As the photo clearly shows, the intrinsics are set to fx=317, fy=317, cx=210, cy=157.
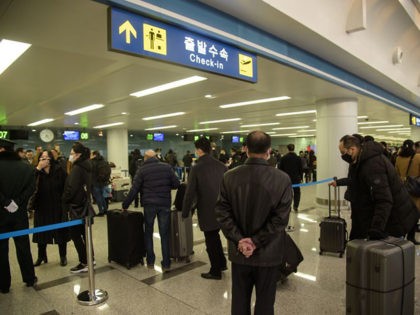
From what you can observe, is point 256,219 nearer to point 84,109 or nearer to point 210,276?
point 210,276

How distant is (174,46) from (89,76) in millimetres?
3341

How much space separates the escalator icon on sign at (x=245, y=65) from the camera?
4.06 m

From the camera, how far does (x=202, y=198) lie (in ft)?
12.9

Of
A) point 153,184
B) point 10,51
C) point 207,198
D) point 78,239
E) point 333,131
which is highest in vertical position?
point 10,51

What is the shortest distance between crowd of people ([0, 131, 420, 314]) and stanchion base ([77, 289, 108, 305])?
846 millimetres

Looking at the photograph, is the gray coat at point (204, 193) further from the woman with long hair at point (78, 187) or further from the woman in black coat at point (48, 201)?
the woman in black coat at point (48, 201)

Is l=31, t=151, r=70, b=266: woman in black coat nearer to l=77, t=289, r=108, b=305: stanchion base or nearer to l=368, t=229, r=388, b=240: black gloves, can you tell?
l=77, t=289, r=108, b=305: stanchion base

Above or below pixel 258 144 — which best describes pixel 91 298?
below

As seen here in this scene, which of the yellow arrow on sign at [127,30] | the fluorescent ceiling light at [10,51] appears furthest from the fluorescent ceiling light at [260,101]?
the yellow arrow on sign at [127,30]

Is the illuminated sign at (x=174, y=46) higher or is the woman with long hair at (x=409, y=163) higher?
the illuminated sign at (x=174, y=46)

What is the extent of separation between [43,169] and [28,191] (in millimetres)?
632

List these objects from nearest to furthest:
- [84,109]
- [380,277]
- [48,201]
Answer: [380,277] < [48,201] < [84,109]

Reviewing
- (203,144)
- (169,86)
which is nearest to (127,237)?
(203,144)

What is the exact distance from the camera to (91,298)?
11.3ft
